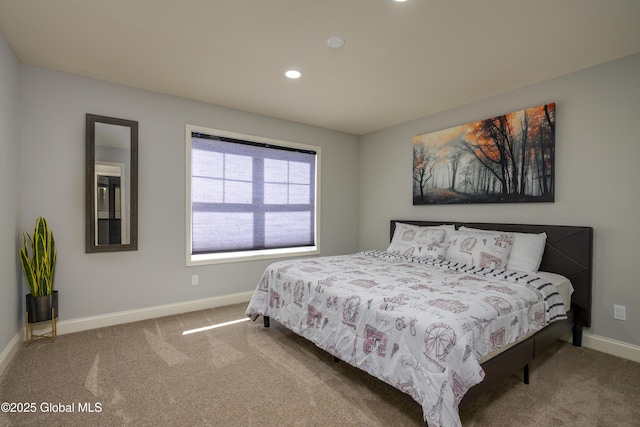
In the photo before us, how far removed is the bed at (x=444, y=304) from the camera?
5.11 ft

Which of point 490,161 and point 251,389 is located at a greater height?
point 490,161

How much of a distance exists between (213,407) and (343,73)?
109 inches

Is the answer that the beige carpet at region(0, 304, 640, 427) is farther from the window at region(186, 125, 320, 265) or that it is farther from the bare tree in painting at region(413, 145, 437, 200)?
the bare tree in painting at region(413, 145, 437, 200)

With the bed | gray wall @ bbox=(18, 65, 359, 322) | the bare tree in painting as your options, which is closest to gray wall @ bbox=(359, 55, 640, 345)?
the bed

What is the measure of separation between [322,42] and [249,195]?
2.22 meters

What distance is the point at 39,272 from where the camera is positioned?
8.48 ft

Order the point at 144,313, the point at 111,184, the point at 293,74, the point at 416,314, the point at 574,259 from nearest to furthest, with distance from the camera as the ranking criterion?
1. the point at 416,314
2. the point at 574,259
3. the point at 293,74
4. the point at 111,184
5. the point at 144,313

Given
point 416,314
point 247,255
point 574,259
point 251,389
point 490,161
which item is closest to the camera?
point 416,314

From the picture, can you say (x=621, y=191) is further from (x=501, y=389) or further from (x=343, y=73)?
(x=343, y=73)

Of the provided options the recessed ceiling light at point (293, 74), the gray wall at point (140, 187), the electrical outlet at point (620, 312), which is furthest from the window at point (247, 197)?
the electrical outlet at point (620, 312)

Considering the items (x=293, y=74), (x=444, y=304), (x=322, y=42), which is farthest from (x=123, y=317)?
(x=322, y=42)

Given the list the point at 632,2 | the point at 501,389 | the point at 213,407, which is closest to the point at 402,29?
the point at 632,2

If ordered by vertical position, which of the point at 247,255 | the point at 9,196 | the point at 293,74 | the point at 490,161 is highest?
the point at 293,74

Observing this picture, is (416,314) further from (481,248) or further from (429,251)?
(429,251)
